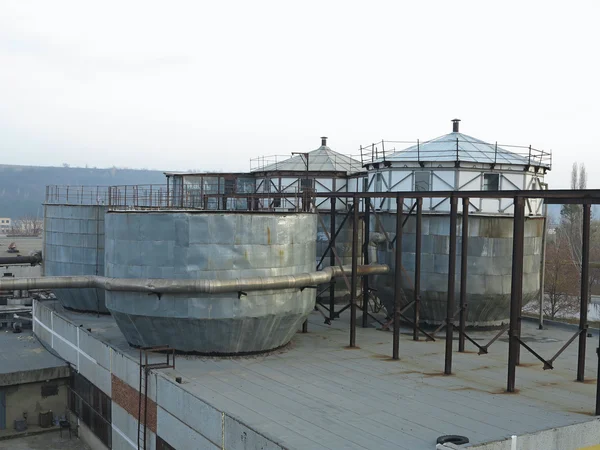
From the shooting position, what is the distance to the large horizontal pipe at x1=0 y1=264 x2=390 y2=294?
752 inches

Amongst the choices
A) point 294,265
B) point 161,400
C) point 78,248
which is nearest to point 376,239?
point 294,265

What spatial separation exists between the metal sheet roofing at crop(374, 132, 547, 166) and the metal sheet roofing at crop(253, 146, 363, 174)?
10.5m

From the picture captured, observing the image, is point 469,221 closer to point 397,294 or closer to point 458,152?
point 458,152

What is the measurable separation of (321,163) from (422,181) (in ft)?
42.9

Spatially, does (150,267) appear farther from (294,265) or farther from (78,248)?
(78,248)

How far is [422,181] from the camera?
26.1 m

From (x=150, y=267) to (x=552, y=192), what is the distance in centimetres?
1148

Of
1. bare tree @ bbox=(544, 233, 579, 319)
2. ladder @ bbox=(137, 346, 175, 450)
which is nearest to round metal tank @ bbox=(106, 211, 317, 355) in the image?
ladder @ bbox=(137, 346, 175, 450)

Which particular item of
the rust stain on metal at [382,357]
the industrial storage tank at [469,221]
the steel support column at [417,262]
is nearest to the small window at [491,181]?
the industrial storage tank at [469,221]

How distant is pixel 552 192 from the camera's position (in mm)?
16422

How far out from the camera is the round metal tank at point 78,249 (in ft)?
92.9

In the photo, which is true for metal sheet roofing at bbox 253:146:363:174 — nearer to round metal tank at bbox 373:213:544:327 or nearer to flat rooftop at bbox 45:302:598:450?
round metal tank at bbox 373:213:544:327

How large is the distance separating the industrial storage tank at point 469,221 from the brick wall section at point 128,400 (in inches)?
426

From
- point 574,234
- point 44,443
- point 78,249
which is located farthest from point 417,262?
point 574,234
